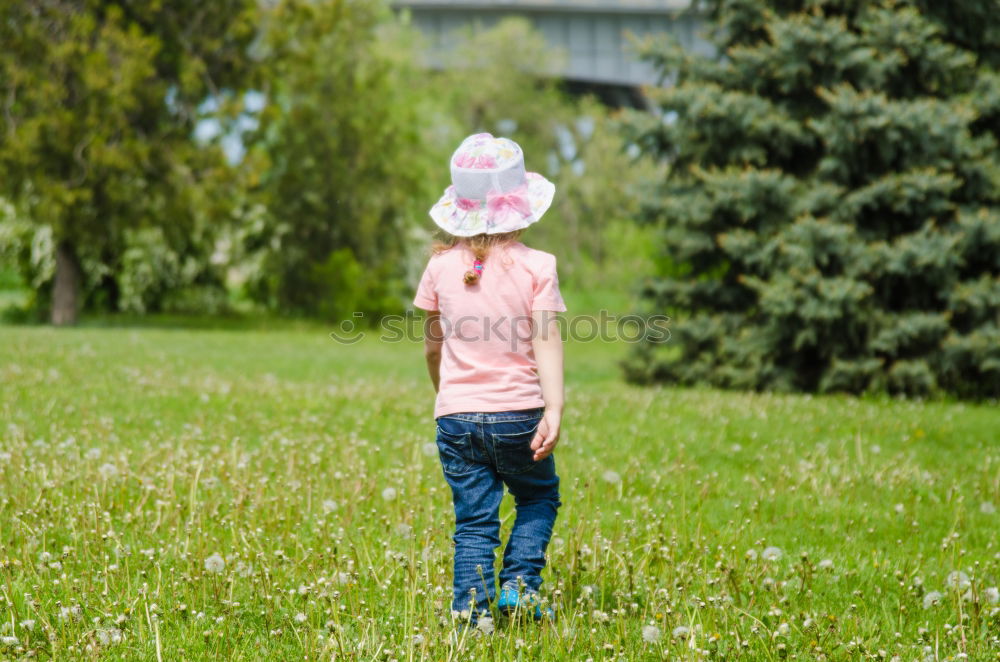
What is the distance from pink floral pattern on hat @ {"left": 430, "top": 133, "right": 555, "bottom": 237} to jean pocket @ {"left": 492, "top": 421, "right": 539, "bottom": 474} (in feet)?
2.42

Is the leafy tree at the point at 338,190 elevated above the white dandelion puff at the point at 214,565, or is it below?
above

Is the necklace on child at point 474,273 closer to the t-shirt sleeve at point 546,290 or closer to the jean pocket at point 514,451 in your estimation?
the t-shirt sleeve at point 546,290

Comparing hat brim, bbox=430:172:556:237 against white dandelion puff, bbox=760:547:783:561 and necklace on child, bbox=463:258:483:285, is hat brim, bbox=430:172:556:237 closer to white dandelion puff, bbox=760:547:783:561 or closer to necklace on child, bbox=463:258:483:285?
A: necklace on child, bbox=463:258:483:285

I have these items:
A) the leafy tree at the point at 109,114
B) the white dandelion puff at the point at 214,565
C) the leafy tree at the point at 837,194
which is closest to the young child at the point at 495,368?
the white dandelion puff at the point at 214,565

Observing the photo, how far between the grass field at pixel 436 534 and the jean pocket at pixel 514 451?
0.46m

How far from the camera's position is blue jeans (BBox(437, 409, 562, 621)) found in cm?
340

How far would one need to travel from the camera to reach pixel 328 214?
82.7ft

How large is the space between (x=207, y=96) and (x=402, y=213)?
6169mm

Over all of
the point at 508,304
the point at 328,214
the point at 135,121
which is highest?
the point at 135,121

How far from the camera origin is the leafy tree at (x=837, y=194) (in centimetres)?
1099

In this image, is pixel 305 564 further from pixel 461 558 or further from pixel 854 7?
pixel 854 7

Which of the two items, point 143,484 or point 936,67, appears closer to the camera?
point 143,484

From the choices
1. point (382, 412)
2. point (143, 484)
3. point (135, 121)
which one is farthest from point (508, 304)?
point (135, 121)

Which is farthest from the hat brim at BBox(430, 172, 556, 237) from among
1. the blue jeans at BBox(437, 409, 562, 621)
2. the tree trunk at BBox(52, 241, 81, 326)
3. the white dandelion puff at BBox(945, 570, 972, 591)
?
the tree trunk at BBox(52, 241, 81, 326)
